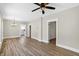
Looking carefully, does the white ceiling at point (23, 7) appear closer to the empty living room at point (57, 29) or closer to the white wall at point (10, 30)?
the empty living room at point (57, 29)

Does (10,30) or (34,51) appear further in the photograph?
(10,30)

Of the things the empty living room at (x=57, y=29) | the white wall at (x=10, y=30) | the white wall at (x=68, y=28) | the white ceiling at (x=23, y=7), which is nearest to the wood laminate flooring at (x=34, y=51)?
the empty living room at (x=57, y=29)

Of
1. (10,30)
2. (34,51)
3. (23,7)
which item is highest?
(23,7)

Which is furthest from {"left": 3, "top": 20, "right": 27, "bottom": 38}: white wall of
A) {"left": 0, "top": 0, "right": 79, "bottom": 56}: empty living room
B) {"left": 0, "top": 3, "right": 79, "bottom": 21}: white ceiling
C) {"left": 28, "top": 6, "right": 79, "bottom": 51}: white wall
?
{"left": 28, "top": 6, "right": 79, "bottom": 51}: white wall

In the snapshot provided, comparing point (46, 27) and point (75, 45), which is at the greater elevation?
point (46, 27)

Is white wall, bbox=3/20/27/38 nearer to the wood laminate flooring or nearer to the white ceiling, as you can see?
the white ceiling

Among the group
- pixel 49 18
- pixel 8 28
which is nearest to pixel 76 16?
pixel 49 18

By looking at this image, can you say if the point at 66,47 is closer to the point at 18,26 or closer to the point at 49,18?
the point at 49,18

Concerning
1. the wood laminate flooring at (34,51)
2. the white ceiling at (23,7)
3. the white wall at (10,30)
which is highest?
the white ceiling at (23,7)

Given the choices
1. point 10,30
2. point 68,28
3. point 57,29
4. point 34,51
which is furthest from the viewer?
point 10,30

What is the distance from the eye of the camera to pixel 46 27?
705cm

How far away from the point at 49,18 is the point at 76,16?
270 centimetres

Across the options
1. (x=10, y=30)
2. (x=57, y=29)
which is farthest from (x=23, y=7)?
(x=10, y=30)

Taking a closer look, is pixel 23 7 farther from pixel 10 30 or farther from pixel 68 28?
pixel 10 30
